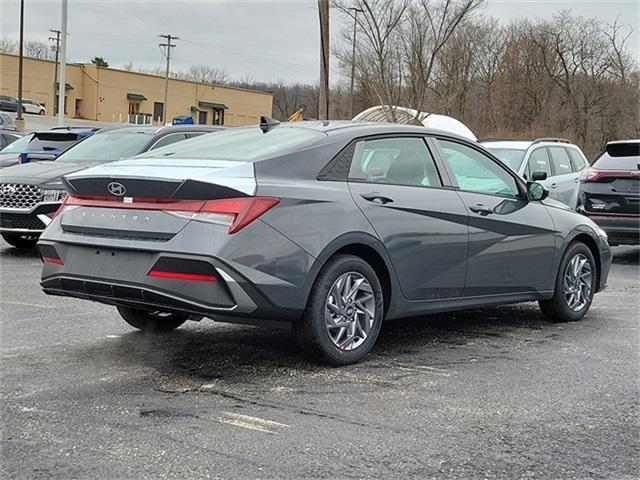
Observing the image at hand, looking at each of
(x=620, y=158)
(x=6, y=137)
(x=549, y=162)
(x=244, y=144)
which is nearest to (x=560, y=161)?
(x=549, y=162)

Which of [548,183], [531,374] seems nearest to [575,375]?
[531,374]

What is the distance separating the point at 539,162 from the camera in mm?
13234

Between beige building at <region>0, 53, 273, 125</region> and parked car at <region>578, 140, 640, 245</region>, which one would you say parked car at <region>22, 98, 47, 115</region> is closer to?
beige building at <region>0, 53, 273, 125</region>

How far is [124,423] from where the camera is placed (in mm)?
3918

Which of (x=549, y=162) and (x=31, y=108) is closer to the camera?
(x=549, y=162)

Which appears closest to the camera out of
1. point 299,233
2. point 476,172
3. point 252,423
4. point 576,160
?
point 252,423

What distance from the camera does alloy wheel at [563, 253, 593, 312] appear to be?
7.05 metres

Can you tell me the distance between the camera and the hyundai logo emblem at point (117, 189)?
4.88 m

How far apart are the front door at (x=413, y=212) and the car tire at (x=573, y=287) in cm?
140

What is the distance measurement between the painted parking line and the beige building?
69218 millimetres

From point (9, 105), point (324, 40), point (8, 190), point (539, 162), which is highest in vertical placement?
point (324, 40)

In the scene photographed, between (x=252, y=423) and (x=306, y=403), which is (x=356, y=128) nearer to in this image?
(x=306, y=403)

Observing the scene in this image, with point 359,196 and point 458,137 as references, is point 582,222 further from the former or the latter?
point 359,196

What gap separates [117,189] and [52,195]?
550 cm
